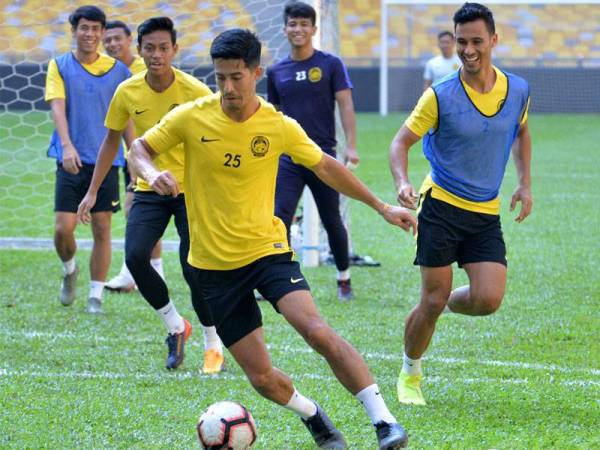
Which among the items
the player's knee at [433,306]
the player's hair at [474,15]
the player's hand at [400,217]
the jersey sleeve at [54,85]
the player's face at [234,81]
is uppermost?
the player's hair at [474,15]

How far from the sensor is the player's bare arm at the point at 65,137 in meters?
8.59

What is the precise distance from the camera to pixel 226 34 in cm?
505

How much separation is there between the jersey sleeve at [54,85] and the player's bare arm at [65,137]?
41mm

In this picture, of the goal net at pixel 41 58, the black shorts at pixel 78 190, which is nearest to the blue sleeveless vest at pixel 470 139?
the black shorts at pixel 78 190

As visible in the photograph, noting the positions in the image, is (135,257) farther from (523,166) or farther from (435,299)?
(523,166)

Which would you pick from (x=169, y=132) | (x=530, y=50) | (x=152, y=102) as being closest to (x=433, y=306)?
(x=169, y=132)

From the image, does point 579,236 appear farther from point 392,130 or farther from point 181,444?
point 392,130

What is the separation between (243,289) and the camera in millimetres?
5211

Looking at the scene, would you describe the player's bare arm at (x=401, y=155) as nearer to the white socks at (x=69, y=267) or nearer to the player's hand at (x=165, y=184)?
the player's hand at (x=165, y=184)

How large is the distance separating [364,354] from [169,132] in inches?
110

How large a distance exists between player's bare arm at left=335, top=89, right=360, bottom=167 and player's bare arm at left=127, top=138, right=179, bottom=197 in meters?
4.40

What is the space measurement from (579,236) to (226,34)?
8.69 m

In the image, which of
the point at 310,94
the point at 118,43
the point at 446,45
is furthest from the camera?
the point at 446,45

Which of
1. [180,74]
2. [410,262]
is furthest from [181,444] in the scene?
[410,262]
